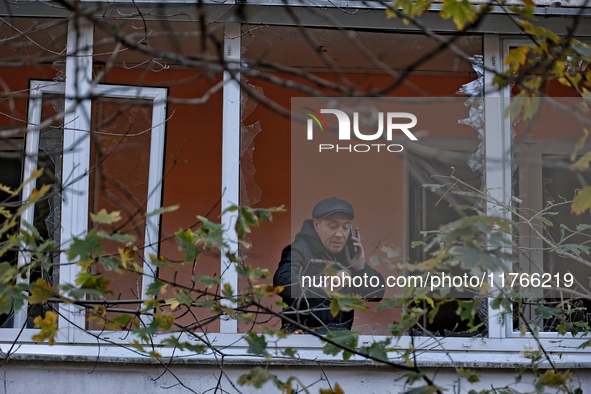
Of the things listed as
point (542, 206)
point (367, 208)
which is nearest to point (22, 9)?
point (367, 208)

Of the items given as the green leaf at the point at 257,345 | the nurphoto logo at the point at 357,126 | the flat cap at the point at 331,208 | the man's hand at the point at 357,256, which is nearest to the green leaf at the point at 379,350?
the green leaf at the point at 257,345

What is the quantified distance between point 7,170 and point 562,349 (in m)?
4.23

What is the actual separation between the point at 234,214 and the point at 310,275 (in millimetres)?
911

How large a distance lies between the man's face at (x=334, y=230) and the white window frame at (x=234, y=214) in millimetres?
1034

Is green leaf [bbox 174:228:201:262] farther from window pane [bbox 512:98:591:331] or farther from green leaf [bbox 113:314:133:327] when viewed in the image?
window pane [bbox 512:98:591:331]

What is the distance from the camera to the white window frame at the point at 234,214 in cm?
279

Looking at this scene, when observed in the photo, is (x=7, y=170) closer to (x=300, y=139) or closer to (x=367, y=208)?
(x=300, y=139)

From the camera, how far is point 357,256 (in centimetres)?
376

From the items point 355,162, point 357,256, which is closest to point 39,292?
point 357,256

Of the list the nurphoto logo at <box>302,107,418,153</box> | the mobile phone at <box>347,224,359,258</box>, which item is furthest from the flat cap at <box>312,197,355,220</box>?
the nurphoto logo at <box>302,107,418,153</box>

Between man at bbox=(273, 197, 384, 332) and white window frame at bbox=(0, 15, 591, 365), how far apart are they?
0.40 metres

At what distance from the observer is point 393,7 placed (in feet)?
4.13

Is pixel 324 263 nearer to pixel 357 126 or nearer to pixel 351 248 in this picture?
pixel 351 248

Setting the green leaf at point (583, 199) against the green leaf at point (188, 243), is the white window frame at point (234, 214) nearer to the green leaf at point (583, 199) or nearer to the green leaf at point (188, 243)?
the green leaf at point (188, 243)
